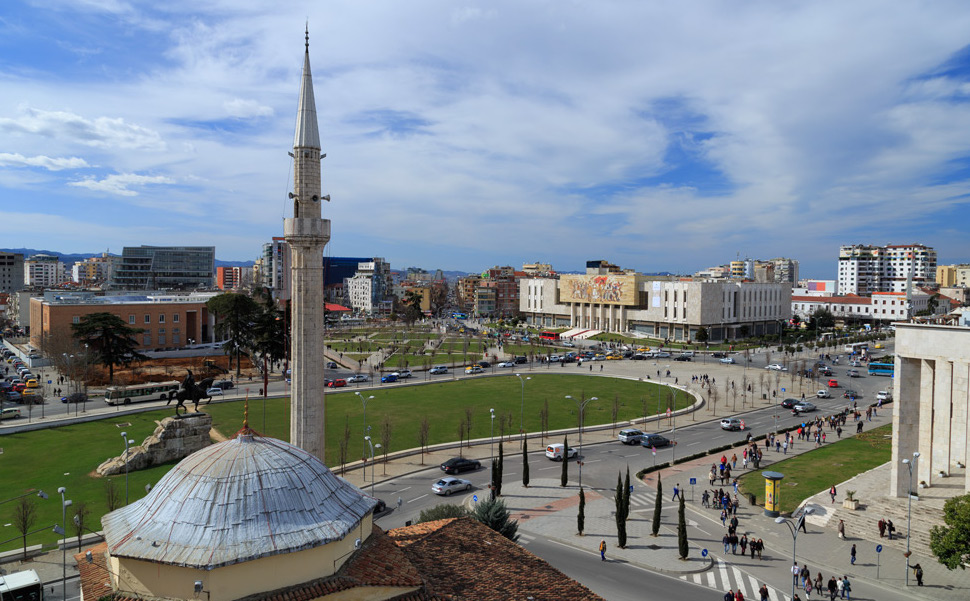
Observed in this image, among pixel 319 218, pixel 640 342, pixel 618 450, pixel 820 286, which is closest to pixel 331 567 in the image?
pixel 319 218

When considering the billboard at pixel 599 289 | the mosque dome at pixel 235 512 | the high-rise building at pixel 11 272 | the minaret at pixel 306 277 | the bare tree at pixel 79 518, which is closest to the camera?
the mosque dome at pixel 235 512

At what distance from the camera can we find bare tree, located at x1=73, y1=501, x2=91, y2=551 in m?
24.1

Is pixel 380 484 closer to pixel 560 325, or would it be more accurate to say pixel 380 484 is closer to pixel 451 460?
pixel 451 460

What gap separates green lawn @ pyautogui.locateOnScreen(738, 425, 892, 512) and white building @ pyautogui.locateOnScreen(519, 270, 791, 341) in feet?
215

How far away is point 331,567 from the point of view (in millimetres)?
13375

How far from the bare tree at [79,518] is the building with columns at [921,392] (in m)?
37.4

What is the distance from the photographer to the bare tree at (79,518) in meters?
24.1

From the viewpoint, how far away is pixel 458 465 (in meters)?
38.1

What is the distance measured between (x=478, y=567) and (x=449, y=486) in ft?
56.5

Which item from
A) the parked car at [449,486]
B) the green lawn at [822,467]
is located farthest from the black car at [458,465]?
the green lawn at [822,467]

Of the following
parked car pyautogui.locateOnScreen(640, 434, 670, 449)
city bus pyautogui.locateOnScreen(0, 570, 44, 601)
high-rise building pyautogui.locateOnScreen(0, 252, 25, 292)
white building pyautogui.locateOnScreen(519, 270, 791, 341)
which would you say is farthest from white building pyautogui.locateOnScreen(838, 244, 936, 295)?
high-rise building pyautogui.locateOnScreen(0, 252, 25, 292)

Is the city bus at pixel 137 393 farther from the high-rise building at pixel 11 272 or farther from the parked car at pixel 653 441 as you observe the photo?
the high-rise building at pixel 11 272

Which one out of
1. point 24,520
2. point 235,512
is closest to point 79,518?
point 24,520

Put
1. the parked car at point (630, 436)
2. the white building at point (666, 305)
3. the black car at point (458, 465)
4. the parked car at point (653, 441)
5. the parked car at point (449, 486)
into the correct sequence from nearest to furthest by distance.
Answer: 1. the parked car at point (449, 486)
2. the black car at point (458, 465)
3. the parked car at point (653, 441)
4. the parked car at point (630, 436)
5. the white building at point (666, 305)
